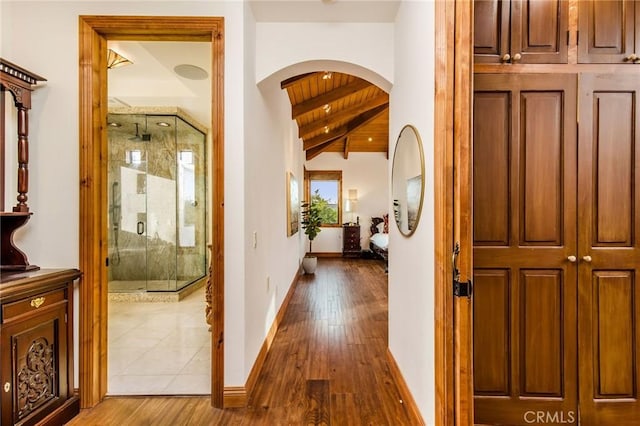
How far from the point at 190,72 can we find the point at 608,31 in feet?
12.4

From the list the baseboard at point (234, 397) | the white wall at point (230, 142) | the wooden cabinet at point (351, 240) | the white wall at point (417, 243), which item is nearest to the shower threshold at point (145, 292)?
the white wall at point (230, 142)

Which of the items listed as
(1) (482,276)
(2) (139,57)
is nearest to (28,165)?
(2) (139,57)

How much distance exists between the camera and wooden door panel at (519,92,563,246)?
166 cm

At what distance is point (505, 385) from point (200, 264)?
15.2 ft

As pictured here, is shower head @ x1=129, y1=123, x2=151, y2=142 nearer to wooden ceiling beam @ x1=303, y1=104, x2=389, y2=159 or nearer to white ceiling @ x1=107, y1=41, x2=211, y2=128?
white ceiling @ x1=107, y1=41, x2=211, y2=128

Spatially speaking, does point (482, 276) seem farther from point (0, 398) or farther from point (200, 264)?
point (200, 264)

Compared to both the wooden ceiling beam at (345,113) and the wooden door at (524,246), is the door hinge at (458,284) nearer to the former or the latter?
the wooden door at (524,246)

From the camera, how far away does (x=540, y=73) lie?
1660 millimetres

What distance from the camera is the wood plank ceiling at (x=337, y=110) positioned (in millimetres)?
4195

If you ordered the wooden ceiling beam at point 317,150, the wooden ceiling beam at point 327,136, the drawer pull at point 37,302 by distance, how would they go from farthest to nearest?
1. the wooden ceiling beam at point 317,150
2. the wooden ceiling beam at point 327,136
3. the drawer pull at point 37,302

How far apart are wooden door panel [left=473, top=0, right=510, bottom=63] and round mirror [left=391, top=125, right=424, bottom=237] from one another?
0.55 m

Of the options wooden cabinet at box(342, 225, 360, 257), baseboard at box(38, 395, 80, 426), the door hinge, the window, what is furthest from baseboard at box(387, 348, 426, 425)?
the window

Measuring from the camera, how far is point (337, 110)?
5.70 metres

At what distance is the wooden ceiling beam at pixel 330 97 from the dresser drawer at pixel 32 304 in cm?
364
